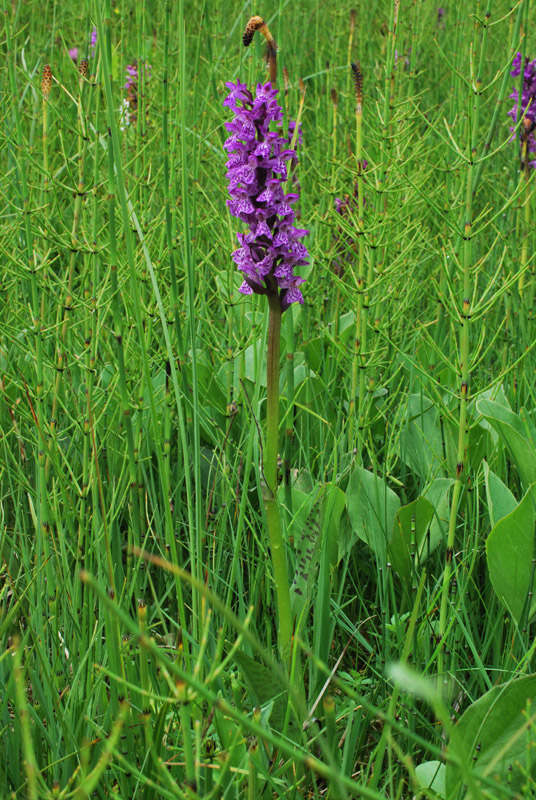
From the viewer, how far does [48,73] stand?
1397 mm

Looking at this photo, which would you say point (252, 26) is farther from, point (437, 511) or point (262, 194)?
point (437, 511)

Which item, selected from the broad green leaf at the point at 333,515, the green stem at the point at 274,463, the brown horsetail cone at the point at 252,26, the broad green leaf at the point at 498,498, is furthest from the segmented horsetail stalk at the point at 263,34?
the broad green leaf at the point at 498,498

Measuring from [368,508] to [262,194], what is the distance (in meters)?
0.72

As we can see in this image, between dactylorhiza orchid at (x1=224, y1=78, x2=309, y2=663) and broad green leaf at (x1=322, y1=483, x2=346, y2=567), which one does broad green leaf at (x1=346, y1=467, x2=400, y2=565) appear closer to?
broad green leaf at (x1=322, y1=483, x2=346, y2=567)

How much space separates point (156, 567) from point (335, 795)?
782mm

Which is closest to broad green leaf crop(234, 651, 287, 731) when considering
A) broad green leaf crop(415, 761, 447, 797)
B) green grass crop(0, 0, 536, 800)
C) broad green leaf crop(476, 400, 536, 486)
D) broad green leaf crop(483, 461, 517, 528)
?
green grass crop(0, 0, 536, 800)

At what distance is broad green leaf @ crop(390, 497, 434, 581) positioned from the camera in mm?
1410

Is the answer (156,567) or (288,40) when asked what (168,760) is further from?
(288,40)

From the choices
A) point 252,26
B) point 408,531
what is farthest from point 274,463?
point 252,26

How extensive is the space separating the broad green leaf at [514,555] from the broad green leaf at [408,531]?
6.7 inches

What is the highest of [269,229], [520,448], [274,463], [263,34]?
[263,34]

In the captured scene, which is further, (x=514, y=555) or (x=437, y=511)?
(x=437, y=511)

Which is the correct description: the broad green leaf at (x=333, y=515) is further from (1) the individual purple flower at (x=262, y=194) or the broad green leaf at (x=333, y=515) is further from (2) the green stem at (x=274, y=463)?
(1) the individual purple flower at (x=262, y=194)

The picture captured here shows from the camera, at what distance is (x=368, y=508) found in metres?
1.48
